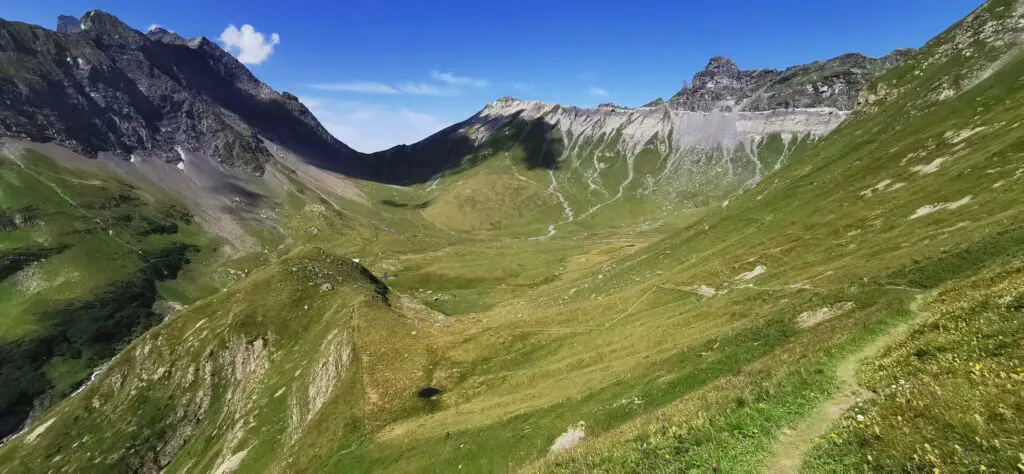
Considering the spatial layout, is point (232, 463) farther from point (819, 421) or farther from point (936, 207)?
point (936, 207)

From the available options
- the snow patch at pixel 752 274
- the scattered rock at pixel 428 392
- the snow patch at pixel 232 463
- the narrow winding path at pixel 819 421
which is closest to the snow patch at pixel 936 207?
the snow patch at pixel 752 274

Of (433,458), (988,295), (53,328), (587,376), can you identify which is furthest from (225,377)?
(53,328)

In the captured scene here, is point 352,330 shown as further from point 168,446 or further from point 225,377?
point 168,446

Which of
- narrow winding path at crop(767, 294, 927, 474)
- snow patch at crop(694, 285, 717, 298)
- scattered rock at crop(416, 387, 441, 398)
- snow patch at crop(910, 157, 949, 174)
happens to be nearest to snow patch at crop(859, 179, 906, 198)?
snow patch at crop(910, 157, 949, 174)

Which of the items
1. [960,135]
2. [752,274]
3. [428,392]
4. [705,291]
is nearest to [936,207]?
[752,274]

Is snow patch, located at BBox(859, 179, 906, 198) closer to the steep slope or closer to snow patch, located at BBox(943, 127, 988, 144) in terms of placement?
snow patch, located at BBox(943, 127, 988, 144)
